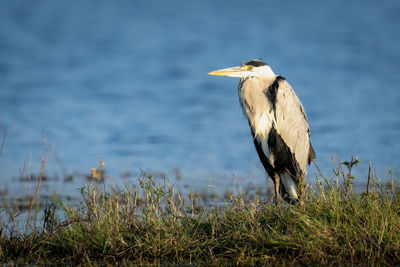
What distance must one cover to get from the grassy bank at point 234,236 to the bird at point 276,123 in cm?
150

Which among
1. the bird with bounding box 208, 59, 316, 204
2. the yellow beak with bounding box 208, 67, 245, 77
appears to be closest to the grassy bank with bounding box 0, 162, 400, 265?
the bird with bounding box 208, 59, 316, 204

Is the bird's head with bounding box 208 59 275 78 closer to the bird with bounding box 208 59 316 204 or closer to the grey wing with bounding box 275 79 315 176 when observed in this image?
the bird with bounding box 208 59 316 204

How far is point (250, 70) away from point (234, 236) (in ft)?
9.13

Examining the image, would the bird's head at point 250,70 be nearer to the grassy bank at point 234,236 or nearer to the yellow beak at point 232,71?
the yellow beak at point 232,71

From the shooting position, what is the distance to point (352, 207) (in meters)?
4.02

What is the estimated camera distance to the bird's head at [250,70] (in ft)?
19.5

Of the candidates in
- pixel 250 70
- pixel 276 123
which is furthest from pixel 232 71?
pixel 276 123

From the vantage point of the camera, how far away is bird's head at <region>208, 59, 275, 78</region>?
19.5 ft

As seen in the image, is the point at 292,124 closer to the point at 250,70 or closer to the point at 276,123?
the point at 276,123

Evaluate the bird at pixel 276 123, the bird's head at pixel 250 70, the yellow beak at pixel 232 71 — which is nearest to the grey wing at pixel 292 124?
the bird at pixel 276 123

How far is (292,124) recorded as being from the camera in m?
5.82

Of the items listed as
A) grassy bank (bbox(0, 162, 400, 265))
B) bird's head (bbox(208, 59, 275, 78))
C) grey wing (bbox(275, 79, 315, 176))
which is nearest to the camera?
grassy bank (bbox(0, 162, 400, 265))

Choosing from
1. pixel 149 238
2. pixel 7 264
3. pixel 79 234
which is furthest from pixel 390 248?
pixel 7 264

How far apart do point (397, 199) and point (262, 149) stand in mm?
2083
